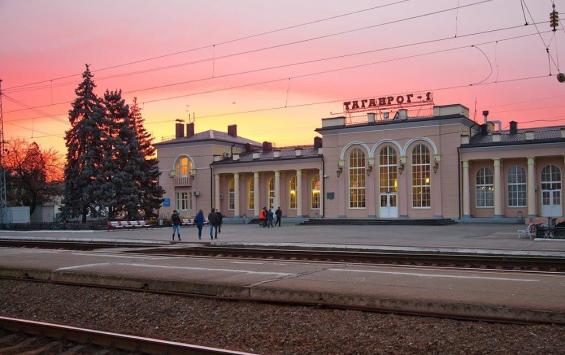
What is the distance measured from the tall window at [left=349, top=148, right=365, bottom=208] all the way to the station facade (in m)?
0.09

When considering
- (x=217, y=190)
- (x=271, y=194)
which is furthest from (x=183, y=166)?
(x=271, y=194)

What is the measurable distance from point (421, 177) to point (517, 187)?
7.18 m

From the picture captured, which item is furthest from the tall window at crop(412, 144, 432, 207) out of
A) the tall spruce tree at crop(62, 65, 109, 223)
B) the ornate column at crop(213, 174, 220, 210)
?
the tall spruce tree at crop(62, 65, 109, 223)

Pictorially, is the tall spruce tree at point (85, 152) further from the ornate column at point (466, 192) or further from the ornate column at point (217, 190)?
the ornate column at point (466, 192)

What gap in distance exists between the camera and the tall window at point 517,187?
144ft

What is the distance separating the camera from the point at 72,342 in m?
8.14

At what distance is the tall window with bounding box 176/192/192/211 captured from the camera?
60.5 metres

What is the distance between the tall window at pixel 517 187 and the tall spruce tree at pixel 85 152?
3105 centimetres

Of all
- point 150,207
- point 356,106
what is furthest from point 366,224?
point 150,207

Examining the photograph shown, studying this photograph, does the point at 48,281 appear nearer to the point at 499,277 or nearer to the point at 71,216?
the point at 499,277

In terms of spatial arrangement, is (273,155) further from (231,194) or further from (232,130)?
(232,130)

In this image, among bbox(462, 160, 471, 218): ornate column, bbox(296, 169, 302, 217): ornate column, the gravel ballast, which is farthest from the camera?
bbox(296, 169, 302, 217): ornate column

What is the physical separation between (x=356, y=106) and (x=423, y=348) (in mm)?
43631

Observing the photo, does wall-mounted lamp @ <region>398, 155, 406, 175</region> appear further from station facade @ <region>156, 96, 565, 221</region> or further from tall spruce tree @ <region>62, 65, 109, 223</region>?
tall spruce tree @ <region>62, 65, 109, 223</region>
